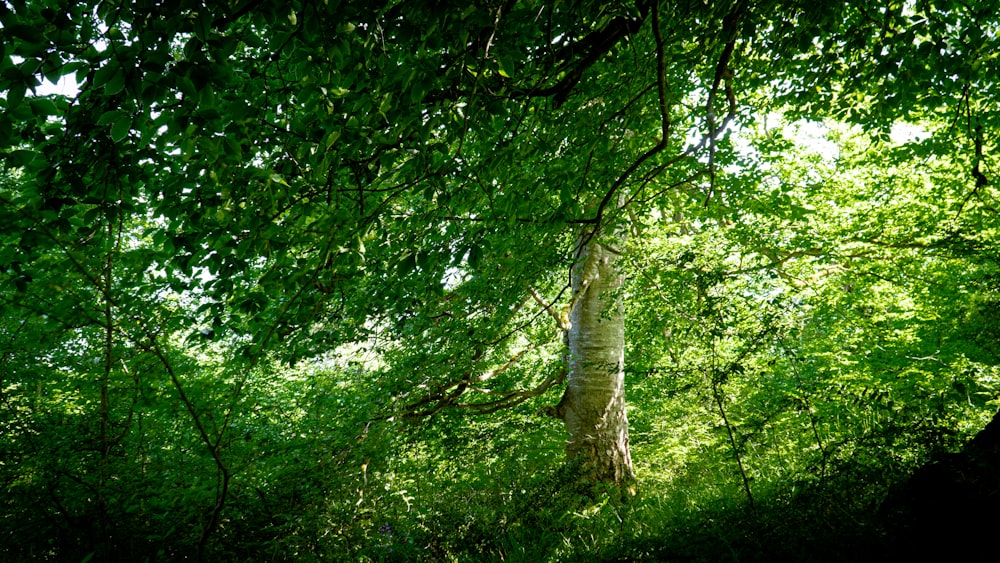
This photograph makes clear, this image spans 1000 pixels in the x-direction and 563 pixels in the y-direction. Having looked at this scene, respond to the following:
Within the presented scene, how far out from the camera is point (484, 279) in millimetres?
4988

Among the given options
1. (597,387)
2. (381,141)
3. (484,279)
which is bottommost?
(597,387)

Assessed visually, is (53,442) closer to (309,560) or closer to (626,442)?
(309,560)

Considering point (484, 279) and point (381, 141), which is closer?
point (381, 141)

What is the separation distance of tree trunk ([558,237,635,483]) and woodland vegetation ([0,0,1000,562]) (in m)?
0.04

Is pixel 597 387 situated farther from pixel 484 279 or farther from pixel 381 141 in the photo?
pixel 381 141

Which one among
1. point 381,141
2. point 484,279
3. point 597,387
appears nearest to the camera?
point 381,141

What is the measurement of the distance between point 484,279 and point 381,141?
2695mm

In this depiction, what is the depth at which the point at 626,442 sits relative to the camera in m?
6.69

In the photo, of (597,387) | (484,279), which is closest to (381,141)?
(484,279)

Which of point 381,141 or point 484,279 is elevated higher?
point 484,279

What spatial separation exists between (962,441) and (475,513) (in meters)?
4.11

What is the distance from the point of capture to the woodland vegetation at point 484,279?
99.1 inches

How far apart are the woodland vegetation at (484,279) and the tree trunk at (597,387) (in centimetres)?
4

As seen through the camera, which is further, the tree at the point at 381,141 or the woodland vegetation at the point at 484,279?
the woodland vegetation at the point at 484,279
